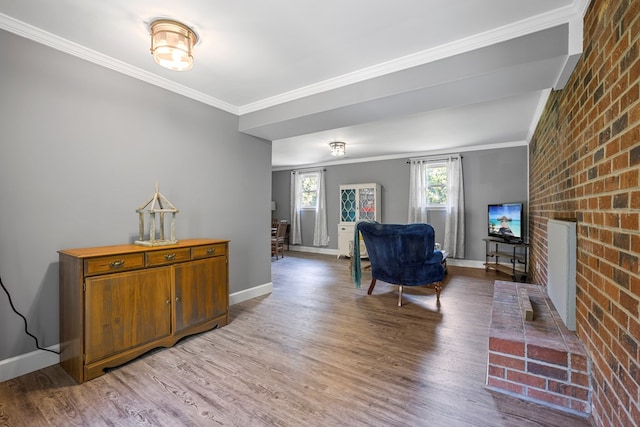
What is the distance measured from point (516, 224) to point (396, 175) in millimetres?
2579

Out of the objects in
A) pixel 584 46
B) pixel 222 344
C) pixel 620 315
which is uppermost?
pixel 584 46

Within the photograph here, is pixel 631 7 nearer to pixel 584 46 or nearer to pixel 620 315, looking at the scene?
pixel 584 46

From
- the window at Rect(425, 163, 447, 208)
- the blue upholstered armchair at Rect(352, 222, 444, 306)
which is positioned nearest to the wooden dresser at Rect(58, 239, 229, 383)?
the blue upholstered armchair at Rect(352, 222, 444, 306)

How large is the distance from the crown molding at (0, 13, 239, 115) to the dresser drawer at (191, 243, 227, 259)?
1.54 meters

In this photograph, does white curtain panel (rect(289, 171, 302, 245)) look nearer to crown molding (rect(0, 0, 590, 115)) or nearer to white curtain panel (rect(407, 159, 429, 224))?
white curtain panel (rect(407, 159, 429, 224))

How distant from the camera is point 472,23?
1846 mm

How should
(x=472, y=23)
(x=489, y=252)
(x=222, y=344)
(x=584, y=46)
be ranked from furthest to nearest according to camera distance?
(x=489, y=252), (x=222, y=344), (x=472, y=23), (x=584, y=46)

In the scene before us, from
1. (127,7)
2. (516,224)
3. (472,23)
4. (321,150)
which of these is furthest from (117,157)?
(516,224)

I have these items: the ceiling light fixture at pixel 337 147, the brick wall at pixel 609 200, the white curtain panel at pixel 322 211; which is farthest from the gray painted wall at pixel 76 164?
the white curtain panel at pixel 322 211

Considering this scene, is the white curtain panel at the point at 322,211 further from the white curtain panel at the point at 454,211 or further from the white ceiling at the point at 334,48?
the white ceiling at the point at 334,48

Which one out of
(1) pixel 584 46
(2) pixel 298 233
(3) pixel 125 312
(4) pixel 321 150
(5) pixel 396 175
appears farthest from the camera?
(2) pixel 298 233

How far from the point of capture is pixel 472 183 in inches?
219

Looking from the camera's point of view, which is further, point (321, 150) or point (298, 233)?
point (298, 233)

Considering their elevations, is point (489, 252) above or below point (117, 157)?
below
